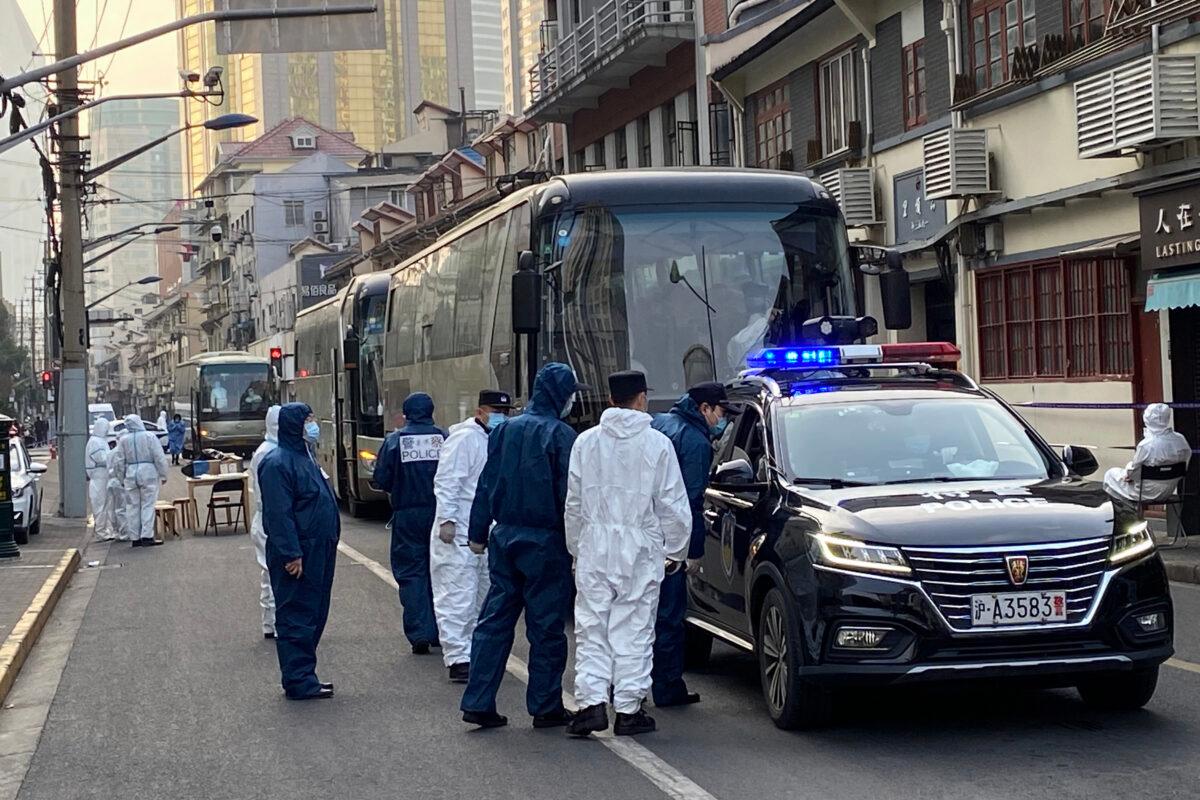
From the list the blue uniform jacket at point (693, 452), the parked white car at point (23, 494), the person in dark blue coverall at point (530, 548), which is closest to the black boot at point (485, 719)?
the person in dark blue coverall at point (530, 548)

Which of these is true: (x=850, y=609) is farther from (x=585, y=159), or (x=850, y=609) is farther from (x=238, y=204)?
(x=238, y=204)

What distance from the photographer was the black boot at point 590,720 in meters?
8.53

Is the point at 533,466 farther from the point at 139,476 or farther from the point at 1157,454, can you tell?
the point at 139,476

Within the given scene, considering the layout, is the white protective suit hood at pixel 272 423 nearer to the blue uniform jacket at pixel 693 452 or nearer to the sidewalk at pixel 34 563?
the sidewalk at pixel 34 563

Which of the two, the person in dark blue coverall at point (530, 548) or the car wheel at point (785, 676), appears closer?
the car wheel at point (785, 676)

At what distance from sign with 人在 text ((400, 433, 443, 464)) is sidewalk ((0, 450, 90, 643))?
3.59 metres

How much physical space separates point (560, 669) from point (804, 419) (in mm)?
1974

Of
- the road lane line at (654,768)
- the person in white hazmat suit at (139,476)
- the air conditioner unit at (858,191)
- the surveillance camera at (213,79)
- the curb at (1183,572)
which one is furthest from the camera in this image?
the surveillance camera at (213,79)

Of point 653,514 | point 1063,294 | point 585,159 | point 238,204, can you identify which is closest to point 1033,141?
point 1063,294

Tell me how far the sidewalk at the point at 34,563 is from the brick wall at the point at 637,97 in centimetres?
1467

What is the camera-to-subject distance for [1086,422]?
70.1 feet

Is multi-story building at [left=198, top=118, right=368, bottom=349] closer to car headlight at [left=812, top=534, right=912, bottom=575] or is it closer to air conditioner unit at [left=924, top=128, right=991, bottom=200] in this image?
air conditioner unit at [left=924, top=128, right=991, bottom=200]

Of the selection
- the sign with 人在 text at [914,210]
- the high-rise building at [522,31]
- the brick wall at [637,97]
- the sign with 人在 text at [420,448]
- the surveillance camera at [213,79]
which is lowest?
the sign with 人在 text at [420,448]

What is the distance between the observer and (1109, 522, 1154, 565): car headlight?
8234mm
